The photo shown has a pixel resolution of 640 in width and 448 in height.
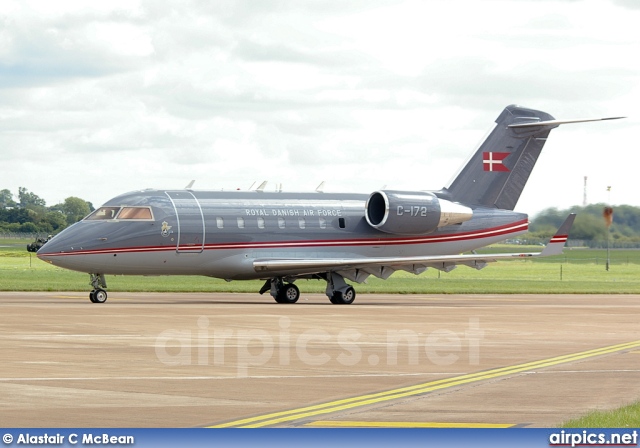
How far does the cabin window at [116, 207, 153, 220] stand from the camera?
40.2 m

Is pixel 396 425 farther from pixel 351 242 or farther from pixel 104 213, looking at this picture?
pixel 351 242

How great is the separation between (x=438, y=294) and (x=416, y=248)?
664 cm

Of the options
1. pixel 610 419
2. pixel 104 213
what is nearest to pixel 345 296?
pixel 104 213

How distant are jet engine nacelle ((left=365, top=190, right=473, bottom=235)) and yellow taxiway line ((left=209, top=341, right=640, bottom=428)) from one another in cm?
2194

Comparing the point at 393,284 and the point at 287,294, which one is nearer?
the point at 287,294

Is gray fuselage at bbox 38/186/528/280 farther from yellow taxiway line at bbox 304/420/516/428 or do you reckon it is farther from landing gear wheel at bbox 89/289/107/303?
yellow taxiway line at bbox 304/420/516/428

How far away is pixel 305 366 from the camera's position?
19.9 m

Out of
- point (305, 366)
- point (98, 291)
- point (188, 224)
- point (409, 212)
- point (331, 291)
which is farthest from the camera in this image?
point (409, 212)

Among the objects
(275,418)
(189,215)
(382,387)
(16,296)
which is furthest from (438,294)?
(275,418)

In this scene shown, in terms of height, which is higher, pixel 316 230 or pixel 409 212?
pixel 409 212

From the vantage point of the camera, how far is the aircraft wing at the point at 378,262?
138 ft

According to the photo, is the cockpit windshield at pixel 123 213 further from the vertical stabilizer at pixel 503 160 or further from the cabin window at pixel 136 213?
the vertical stabilizer at pixel 503 160

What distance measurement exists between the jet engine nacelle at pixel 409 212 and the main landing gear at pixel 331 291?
2.88 metres

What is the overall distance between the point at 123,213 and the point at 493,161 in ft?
54.4
